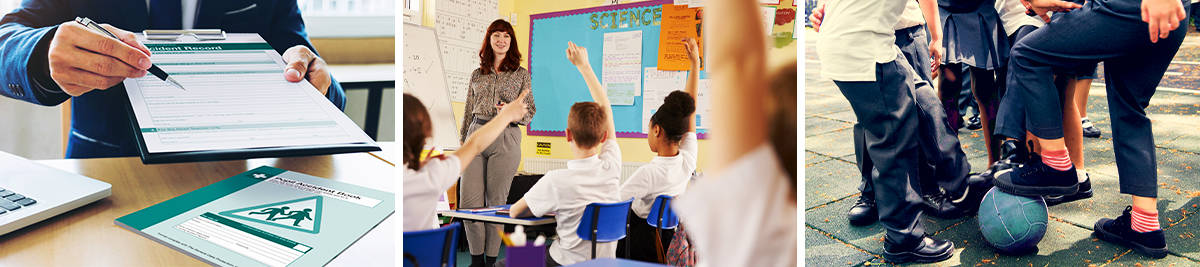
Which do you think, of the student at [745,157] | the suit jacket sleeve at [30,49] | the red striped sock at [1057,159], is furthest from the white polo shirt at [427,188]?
the red striped sock at [1057,159]

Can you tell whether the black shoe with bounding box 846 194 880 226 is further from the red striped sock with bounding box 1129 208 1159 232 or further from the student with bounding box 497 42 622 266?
the student with bounding box 497 42 622 266

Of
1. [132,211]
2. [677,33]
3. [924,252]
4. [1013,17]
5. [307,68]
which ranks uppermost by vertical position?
[1013,17]

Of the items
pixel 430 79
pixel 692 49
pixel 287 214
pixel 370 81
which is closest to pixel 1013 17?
pixel 692 49

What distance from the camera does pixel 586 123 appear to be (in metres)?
1.42

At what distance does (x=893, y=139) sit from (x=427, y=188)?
1512 mm

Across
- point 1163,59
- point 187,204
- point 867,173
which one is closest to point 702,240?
point 187,204

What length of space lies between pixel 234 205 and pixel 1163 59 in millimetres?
2307

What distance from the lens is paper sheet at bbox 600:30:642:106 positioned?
145 centimetres

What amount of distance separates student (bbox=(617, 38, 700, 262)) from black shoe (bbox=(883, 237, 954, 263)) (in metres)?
1.03

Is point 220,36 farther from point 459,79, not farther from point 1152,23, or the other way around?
point 1152,23

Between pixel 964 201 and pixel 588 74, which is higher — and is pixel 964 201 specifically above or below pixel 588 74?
below

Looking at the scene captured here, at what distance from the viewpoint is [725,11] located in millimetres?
927

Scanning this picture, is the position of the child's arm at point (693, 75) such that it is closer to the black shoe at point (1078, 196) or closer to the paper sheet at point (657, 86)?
the paper sheet at point (657, 86)

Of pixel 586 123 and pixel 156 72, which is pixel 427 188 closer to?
pixel 586 123
